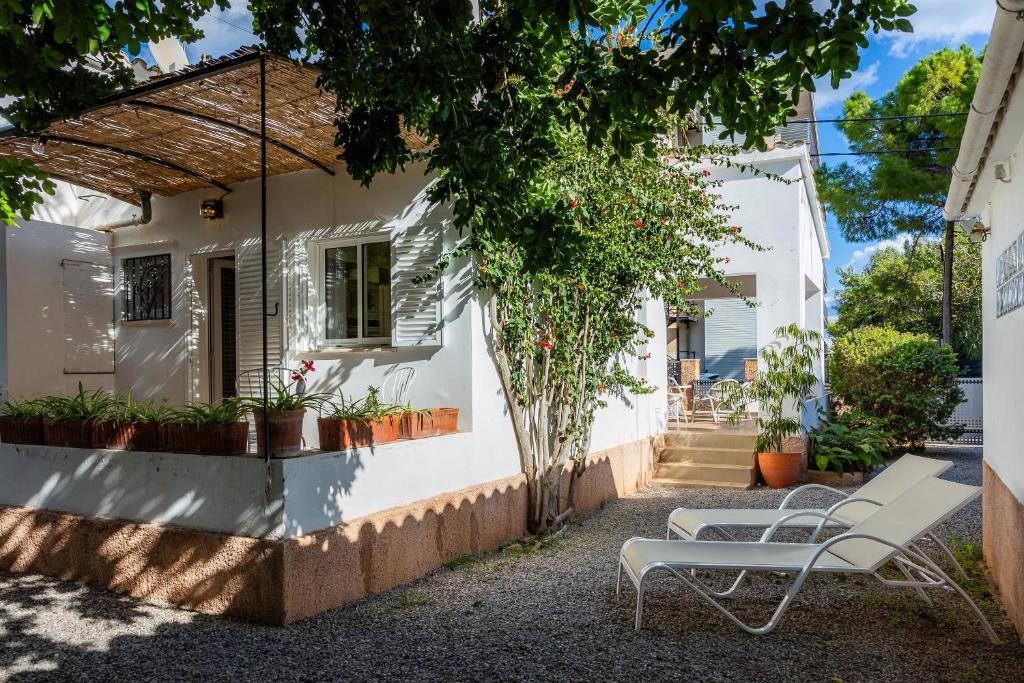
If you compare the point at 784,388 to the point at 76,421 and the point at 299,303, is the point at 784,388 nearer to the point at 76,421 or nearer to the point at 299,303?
the point at 299,303

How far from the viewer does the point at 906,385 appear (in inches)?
508

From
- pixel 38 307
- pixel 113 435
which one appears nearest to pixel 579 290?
pixel 113 435

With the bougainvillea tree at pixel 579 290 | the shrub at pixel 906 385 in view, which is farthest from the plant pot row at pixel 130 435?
the shrub at pixel 906 385

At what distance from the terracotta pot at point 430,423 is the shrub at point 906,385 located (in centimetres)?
907

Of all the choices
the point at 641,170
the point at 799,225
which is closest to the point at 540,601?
the point at 641,170

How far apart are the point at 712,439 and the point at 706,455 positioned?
42 cm

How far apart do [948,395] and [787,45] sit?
38.7 feet

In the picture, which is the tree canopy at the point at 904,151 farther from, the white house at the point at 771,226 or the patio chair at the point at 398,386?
the patio chair at the point at 398,386

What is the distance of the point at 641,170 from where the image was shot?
7688 millimetres

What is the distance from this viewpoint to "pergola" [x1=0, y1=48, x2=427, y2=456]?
16.8 feet

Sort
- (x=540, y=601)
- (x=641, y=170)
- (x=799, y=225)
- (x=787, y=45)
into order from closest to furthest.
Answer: (x=787, y=45) → (x=540, y=601) → (x=641, y=170) → (x=799, y=225)

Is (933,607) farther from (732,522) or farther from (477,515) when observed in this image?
(477,515)

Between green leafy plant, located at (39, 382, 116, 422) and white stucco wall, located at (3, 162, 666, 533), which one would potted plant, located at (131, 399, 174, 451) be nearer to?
white stucco wall, located at (3, 162, 666, 533)

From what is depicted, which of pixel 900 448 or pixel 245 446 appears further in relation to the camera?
pixel 900 448
